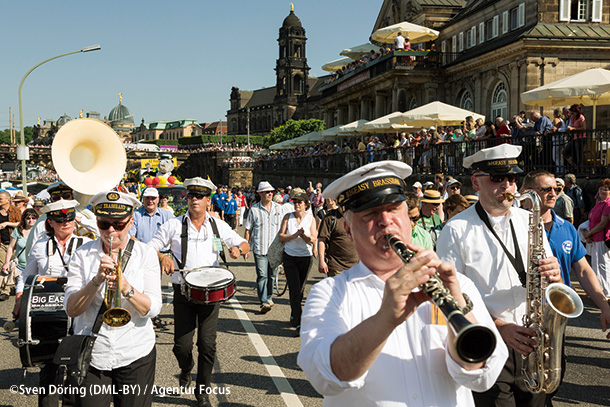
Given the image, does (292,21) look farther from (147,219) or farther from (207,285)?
(207,285)

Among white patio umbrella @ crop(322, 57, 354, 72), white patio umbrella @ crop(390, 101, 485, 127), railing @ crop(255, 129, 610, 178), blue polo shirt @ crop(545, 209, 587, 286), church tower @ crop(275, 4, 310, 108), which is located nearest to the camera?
blue polo shirt @ crop(545, 209, 587, 286)

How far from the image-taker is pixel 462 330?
5.60 ft

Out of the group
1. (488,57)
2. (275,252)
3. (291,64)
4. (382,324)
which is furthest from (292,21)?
(382,324)

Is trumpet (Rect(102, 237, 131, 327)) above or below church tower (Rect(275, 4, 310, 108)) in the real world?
below

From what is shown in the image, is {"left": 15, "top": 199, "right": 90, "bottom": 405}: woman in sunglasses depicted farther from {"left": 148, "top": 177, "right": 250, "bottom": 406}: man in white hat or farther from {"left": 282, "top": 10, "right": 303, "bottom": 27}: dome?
{"left": 282, "top": 10, "right": 303, "bottom": 27}: dome

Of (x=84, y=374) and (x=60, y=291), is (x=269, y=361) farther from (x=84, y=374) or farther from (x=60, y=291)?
(x=84, y=374)

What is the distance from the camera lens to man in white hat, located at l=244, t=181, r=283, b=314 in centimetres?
960

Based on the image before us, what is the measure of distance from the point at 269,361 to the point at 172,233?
1.93 meters

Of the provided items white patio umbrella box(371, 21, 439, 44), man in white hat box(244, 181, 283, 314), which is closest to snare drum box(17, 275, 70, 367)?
man in white hat box(244, 181, 283, 314)

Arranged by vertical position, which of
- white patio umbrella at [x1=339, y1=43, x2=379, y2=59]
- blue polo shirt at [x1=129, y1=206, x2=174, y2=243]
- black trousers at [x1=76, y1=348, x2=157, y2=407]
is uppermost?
white patio umbrella at [x1=339, y1=43, x2=379, y2=59]

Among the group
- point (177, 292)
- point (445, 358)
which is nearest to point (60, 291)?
point (177, 292)

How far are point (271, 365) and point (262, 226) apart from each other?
11.8 ft

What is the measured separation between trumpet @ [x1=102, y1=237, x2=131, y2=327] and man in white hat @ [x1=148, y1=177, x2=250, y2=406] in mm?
1994

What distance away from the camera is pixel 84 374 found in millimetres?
3641
